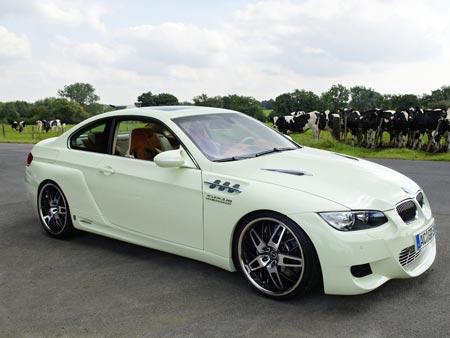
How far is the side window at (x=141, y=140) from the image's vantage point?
505 centimetres

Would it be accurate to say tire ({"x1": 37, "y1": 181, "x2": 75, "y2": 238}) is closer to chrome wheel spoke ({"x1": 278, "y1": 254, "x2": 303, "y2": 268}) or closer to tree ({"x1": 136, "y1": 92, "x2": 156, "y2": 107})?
tree ({"x1": 136, "y1": 92, "x2": 156, "y2": 107})

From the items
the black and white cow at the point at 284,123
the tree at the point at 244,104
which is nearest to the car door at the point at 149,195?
the black and white cow at the point at 284,123

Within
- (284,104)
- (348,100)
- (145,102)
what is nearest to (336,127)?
(145,102)

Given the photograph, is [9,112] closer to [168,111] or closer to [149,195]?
[168,111]

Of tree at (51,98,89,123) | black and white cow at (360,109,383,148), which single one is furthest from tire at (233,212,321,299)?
tree at (51,98,89,123)

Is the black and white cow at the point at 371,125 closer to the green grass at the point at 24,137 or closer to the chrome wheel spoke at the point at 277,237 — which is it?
the chrome wheel spoke at the point at 277,237

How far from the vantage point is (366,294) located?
13.2 ft

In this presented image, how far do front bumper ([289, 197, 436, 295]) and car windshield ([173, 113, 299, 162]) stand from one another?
3.83 ft

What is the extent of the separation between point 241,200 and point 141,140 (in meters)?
1.70

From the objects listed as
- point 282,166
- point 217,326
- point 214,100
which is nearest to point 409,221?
point 282,166

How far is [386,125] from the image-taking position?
2292 cm

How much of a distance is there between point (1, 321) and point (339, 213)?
274cm

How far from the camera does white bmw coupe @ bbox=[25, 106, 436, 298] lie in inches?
144

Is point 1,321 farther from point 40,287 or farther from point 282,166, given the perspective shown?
point 282,166
